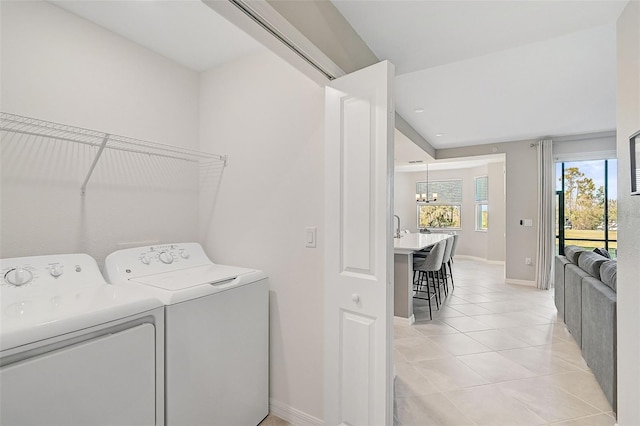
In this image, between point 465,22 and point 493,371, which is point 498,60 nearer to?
point 465,22

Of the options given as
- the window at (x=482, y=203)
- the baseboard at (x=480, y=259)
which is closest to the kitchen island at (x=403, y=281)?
the baseboard at (x=480, y=259)

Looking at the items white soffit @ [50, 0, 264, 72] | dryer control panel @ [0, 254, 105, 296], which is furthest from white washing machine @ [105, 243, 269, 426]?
white soffit @ [50, 0, 264, 72]

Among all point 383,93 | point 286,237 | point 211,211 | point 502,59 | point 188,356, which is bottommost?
point 188,356

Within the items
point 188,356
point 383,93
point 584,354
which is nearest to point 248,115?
point 383,93

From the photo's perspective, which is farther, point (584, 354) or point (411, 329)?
point (411, 329)

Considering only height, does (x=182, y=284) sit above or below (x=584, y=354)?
above

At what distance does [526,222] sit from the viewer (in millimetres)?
5469

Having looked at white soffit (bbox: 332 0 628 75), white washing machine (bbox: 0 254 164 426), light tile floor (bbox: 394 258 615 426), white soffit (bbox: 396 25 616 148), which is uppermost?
white soffit (bbox: 396 25 616 148)

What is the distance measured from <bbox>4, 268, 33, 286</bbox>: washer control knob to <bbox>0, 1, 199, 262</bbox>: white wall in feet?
0.96

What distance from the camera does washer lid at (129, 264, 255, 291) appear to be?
154 cm

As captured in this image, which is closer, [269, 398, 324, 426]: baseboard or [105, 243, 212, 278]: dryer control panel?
[105, 243, 212, 278]: dryer control panel

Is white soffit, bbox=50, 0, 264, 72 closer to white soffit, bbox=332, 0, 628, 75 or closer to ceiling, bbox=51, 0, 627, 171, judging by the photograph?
ceiling, bbox=51, 0, 627, 171

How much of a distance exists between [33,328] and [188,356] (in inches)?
24.6

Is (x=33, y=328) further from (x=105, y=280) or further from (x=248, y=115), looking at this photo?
(x=248, y=115)
